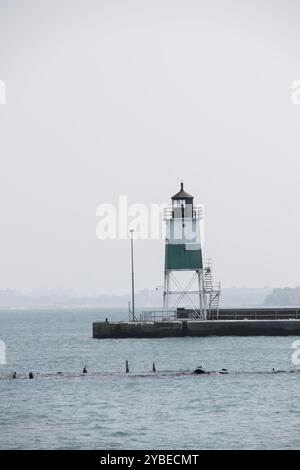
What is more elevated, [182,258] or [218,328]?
[182,258]

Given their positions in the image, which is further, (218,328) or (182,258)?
(182,258)

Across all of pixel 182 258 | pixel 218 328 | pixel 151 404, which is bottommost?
pixel 151 404

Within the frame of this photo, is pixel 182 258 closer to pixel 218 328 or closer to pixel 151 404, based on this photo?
pixel 218 328

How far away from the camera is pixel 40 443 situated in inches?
1597

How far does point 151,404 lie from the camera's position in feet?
164

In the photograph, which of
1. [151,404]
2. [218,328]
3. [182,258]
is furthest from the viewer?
[182,258]

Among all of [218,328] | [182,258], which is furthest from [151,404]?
[182,258]

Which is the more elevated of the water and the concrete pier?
the concrete pier

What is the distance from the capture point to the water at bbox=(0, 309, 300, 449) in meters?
41.3

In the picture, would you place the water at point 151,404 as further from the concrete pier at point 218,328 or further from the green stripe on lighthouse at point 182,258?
the green stripe on lighthouse at point 182,258

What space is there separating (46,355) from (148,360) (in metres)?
14.5

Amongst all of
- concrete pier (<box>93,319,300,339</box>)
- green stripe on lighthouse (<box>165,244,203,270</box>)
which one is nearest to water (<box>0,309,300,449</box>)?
concrete pier (<box>93,319,300,339</box>)

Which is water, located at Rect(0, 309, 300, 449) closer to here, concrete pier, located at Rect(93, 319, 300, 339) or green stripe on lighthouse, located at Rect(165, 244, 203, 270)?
concrete pier, located at Rect(93, 319, 300, 339)
